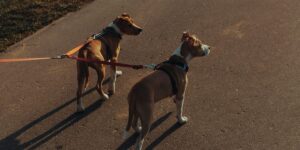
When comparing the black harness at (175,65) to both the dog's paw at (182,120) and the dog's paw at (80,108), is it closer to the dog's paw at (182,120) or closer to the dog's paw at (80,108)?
the dog's paw at (182,120)

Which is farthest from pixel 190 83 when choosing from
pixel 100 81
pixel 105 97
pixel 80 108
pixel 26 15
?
pixel 26 15

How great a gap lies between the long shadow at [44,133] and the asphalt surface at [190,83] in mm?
17

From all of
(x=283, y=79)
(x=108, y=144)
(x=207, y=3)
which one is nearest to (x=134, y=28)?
(x=108, y=144)

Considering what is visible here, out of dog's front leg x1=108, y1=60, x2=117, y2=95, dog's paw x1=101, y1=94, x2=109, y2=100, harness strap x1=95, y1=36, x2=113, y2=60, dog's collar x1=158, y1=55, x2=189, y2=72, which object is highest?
dog's collar x1=158, y1=55, x2=189, y2=72

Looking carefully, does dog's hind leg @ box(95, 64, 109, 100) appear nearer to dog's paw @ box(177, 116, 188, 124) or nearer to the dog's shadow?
the dog's shadow

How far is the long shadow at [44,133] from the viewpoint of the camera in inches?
285

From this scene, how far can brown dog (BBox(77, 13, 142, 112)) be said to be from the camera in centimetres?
734

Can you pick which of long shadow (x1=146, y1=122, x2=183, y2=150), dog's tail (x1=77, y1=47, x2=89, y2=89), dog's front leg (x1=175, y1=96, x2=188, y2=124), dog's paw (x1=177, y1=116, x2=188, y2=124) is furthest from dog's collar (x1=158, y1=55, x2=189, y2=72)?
dog's tail (x1=77, y1=47, x2=89, y2=89)

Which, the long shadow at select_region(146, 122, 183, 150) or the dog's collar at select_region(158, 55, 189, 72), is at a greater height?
the dog's collar at select_region(158, 55, 189, 72)

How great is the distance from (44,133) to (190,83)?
111 inches

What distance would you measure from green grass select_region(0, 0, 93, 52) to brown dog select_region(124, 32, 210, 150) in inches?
194

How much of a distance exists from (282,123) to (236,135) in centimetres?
81

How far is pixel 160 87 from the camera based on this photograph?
653 centimetres

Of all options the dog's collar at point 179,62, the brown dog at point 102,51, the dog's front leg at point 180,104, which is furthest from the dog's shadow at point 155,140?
the brown dog at point 102,51
